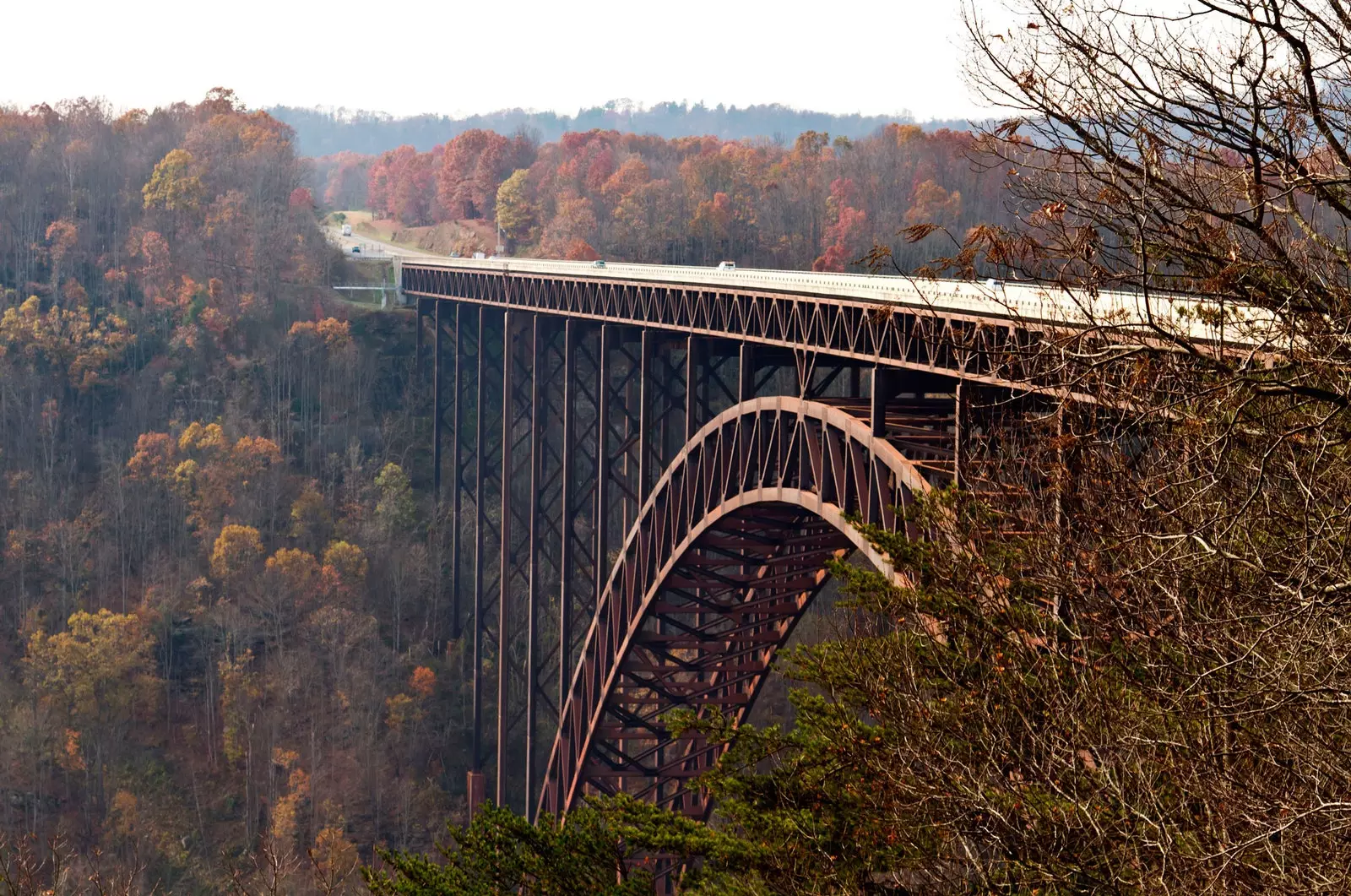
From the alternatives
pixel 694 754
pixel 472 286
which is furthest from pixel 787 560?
pixel 472 286

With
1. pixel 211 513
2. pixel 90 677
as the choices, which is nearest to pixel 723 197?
pixel 211 513

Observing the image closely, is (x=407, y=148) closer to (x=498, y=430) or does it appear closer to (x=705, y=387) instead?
(x=498, y=430)

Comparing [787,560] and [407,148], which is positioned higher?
[407,148]

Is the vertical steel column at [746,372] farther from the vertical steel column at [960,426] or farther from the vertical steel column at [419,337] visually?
the vertical steel column at [419,337]

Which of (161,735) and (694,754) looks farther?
(161,735)

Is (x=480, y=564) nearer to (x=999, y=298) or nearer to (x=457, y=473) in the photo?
(x=457, y=473)

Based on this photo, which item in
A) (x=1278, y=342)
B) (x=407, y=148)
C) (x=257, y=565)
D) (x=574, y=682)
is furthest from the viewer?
(x=407, y=148)

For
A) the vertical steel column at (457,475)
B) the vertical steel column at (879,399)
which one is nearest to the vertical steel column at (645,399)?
the vertical steel column at (879,399)
